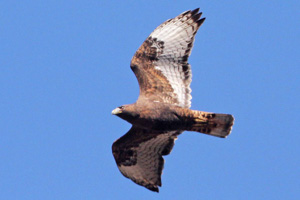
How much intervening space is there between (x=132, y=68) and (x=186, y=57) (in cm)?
125

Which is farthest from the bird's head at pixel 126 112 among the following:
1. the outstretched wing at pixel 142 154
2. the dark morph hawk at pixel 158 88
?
the outstretched wing at pixel 142 154

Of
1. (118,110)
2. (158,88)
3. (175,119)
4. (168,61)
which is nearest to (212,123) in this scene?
(175,119)

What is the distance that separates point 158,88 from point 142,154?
160 centimetres

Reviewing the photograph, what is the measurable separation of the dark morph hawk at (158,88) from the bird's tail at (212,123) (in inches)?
1.7

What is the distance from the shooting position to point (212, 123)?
11.4 metres

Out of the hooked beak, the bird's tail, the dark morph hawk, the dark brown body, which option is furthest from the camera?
the dark morph hawk

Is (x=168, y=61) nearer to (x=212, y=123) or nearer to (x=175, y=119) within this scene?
(x=175, y=119)

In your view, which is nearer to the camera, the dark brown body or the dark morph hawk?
the dark brown body

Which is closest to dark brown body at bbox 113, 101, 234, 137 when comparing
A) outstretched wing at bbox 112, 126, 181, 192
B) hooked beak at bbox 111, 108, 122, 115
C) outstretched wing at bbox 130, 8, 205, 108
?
hooked beak at bbox 111, 108, 122, 115

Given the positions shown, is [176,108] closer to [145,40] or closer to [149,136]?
[149,136]

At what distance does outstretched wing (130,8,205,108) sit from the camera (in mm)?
11977

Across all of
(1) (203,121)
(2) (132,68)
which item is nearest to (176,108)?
(1) (203,121)

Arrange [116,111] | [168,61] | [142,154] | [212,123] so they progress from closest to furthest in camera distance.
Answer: [116,111] < [212,123] < [168,61] < [142,154]

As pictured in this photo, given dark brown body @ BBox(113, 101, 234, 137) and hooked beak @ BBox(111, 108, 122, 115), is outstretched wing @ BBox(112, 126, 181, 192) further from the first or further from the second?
hooked beak @ BBox(111, 108, 122, 115)
